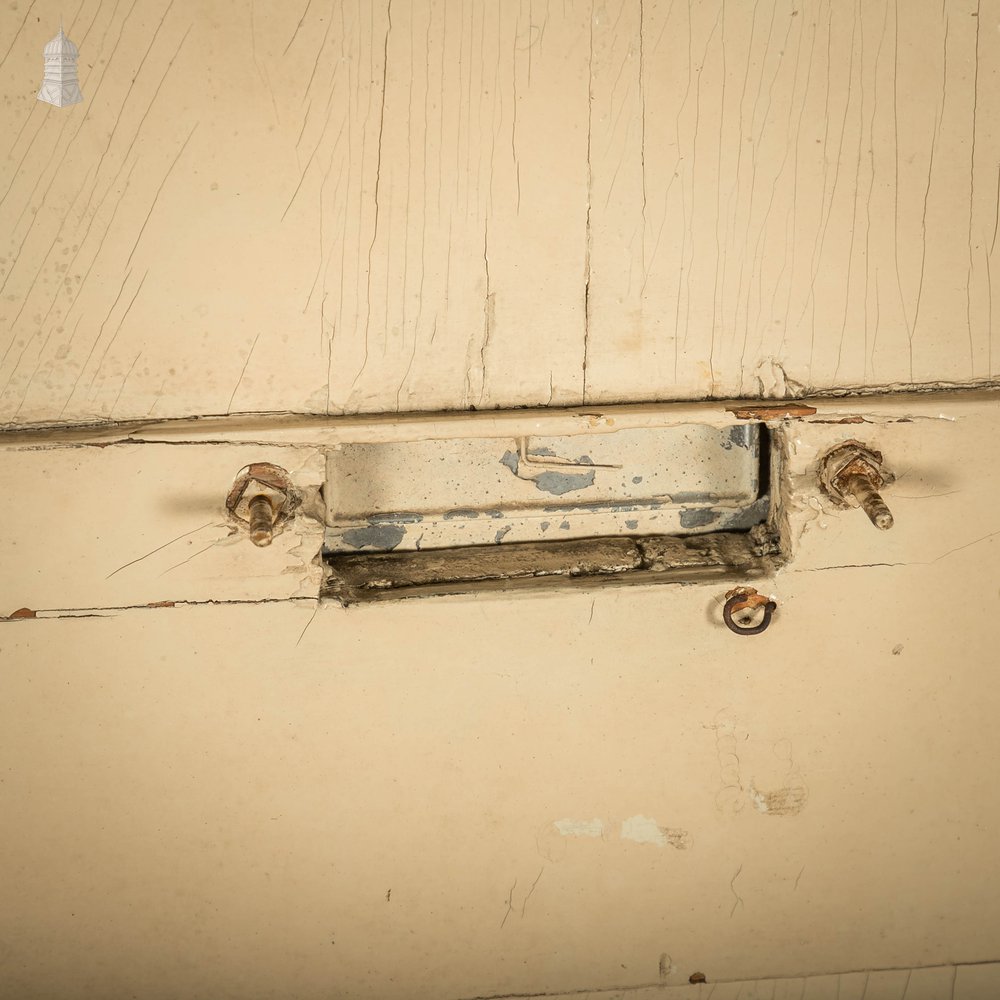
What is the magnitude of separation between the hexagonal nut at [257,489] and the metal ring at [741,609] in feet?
2.96

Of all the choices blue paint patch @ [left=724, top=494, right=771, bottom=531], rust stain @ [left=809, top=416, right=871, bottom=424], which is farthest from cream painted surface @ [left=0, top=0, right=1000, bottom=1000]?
blue paint patch @ [left=724, top=494, right=771, bottom=531]

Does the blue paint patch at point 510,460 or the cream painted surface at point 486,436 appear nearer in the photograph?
the cream painted surface at point 486,436

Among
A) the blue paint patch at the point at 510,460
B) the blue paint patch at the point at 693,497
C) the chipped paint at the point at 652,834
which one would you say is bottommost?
the chipped paint at the point at 652,834

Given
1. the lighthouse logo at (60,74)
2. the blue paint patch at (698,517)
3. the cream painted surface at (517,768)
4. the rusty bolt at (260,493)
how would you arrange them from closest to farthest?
the lighthouse logo at (60,74) → the rusty bolt at (260,493) → the cream painted surface at (517,768) → the blue paint patch at (698,517)

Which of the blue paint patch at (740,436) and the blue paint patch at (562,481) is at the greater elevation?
the blue paint patch at (740,436)

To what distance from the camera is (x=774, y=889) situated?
1.77 m

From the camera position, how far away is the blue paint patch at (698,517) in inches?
65.9

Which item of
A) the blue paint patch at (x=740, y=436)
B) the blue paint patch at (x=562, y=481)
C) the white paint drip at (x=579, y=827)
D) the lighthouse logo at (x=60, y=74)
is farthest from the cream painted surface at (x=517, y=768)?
the lighthouse logo at (x=60, y=74)

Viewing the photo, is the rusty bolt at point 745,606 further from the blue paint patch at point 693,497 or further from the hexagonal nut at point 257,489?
the hexagonal nut at point 257,489

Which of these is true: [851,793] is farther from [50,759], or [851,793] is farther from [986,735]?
[50,759]

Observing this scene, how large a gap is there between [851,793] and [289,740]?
1231mm

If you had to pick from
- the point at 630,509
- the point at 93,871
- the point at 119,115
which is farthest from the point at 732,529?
the point at 93,871

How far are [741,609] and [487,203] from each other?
94 centimetres

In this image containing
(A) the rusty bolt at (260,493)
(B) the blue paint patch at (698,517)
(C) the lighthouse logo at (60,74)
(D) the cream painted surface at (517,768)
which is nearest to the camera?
(C) the lighthouse logo at (60,74)
